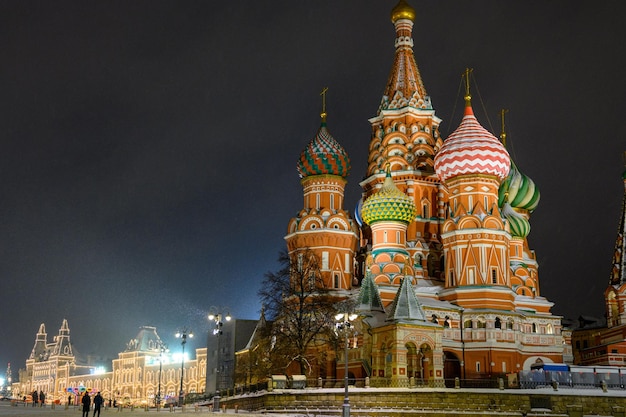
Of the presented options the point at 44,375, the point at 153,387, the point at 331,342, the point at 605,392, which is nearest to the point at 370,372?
the point at 331,342

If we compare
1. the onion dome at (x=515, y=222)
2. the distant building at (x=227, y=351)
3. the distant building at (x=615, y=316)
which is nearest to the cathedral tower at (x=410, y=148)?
the onion dome at (x=515, y=222)

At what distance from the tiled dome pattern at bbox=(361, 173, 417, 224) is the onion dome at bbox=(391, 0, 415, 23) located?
49.1 ft

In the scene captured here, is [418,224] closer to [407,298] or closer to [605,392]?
[407,298]

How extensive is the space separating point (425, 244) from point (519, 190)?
28.6ft

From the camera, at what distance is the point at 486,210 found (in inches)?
1757

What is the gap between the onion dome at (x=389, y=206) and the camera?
4616 cm

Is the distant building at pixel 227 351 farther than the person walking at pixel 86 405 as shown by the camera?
Yes

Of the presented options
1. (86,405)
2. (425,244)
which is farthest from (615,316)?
(86,405)

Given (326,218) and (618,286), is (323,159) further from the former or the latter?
(618,286)

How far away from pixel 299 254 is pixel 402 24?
19.3 meters

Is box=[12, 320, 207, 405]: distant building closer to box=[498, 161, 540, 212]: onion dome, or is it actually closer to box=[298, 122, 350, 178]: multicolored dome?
box=[298, 122, 350, 178]: multicolored dome

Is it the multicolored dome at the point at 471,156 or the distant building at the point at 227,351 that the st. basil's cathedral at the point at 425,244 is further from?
the distant building at the point at 227,351

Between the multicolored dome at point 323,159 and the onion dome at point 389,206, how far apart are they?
16.3 ft

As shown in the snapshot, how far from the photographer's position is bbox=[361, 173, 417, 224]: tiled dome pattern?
4616 cm
